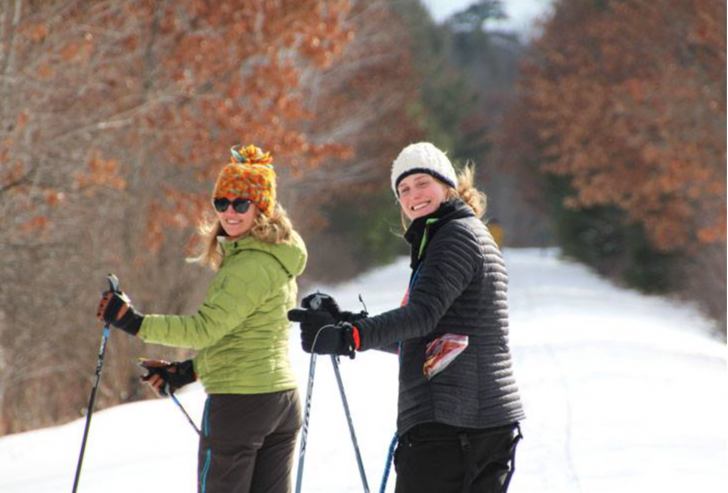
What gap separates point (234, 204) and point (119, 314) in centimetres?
64

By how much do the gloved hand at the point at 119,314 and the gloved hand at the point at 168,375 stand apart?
0.40 m

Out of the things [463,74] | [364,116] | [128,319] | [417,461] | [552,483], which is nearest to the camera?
[417,461]

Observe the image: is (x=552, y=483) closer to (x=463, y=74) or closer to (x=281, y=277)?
(x=281, y=277)

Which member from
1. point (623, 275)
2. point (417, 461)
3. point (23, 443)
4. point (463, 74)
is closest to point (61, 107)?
point (23, 443)

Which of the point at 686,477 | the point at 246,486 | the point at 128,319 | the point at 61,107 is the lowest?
the point at 686,477

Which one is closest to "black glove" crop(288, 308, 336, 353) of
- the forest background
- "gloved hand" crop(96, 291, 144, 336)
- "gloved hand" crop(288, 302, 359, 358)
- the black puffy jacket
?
"gloved hand" crop(288, 302, 359, 358)

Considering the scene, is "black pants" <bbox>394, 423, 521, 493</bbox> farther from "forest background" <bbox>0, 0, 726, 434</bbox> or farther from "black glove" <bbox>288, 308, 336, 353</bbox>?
"forest background" <bbox>0, 0, 726, 434</bbox>

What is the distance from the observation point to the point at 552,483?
686 centimetres

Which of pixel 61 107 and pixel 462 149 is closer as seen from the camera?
pixel 61 107

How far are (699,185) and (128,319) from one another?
629 inches

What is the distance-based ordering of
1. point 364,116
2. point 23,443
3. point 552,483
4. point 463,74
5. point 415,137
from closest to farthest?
point 552,483 < point 23,443 < point 364,116 < point 415,137 < point 463,74

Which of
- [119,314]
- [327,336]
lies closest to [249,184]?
[119,314]

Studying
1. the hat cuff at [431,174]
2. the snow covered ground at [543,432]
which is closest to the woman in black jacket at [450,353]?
the hat cuff at [431,174]

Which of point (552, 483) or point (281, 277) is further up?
point (281, 277)
